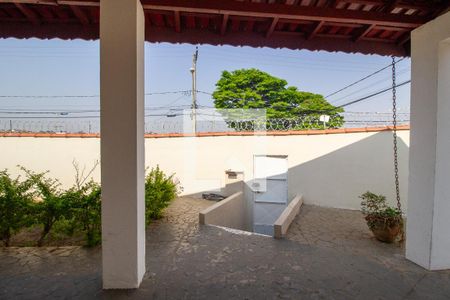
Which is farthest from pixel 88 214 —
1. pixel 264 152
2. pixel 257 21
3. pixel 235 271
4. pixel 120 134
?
pixel 264 152

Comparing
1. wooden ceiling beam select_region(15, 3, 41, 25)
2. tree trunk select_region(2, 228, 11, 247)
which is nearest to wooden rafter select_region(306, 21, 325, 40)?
wooden ceiling beam select_region(15, 3, 41, 25)

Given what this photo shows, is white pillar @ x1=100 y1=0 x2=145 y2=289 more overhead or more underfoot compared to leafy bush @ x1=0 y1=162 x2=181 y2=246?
more overhead

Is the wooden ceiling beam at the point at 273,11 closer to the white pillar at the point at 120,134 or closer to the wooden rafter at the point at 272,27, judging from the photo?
the wooden rafter at the point at 272,27

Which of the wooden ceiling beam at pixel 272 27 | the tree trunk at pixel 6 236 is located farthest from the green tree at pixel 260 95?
the tree trunk at pixel 6 236

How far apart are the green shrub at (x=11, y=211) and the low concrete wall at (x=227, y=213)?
3.03 m

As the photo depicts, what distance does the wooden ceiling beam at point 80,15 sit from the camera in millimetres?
3121

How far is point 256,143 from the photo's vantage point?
9289 mm

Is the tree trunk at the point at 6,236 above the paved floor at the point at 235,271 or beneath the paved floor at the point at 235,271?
above

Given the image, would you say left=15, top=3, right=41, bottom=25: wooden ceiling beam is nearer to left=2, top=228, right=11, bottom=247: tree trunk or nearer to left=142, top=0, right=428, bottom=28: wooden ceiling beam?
left=142, top=0, right=428, bottom=28: wooden ceiling beam

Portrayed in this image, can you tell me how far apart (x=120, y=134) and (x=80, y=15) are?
5.60ft

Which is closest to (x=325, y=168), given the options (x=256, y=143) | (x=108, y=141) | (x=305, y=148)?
(x=305, y=148)

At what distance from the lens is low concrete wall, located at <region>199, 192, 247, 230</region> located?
5856 millimetres

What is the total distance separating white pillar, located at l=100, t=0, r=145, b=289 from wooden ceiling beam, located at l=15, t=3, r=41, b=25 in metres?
1.25

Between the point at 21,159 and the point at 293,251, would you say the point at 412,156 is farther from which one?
the point at 21,159
